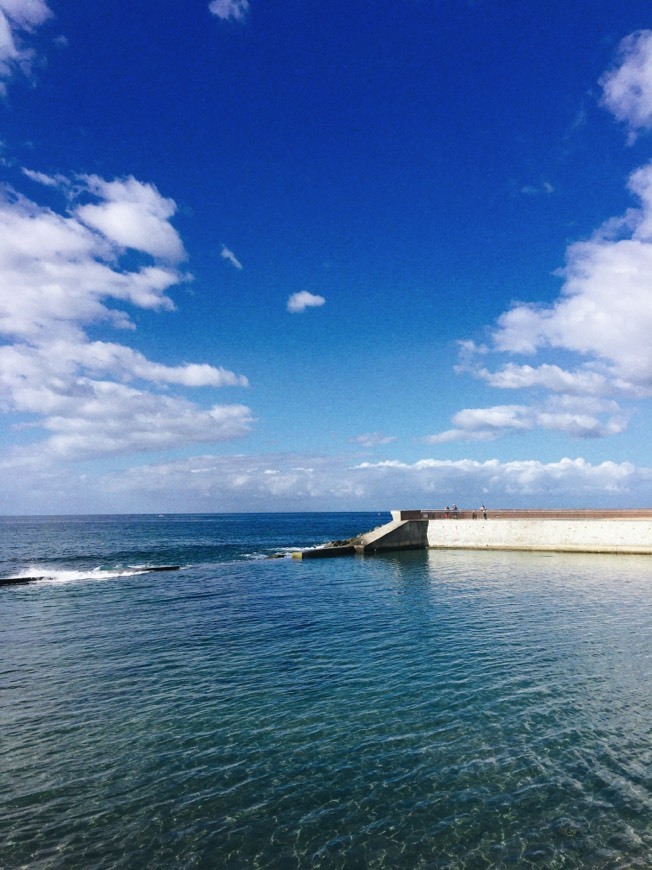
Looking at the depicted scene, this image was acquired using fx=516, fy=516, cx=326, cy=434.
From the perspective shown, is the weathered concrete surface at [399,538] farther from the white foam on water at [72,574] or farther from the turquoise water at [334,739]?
the turquoise water at [334,739]

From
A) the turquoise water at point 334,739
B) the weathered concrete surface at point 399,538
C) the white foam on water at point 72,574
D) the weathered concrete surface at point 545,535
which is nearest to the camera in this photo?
the turquoise water at point 334,739

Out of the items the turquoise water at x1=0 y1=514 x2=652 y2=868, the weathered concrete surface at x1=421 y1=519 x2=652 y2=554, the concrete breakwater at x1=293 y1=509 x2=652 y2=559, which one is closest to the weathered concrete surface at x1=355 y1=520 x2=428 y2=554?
the concrete breakwater at x1=293 y1=509 x2=652 y2=559

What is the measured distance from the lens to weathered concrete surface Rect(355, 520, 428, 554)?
177 ft

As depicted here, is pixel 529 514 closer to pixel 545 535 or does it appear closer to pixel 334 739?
pixel 545 535

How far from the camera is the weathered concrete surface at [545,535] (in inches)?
1727

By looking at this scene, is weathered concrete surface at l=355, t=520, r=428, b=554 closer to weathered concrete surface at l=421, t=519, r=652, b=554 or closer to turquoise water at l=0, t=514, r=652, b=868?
weathered concrete surface at l=421, t=519, r=652, b=554

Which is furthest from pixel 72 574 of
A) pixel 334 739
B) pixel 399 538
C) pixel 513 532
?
pixel 334 739

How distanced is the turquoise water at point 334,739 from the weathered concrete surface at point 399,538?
27.8m

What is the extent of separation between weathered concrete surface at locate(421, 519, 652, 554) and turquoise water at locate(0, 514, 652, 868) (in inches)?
796

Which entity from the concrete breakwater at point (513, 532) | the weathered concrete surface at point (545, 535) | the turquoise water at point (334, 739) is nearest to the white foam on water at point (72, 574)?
the concrete breakwater at point (513, 532)

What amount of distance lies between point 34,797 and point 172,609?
19.0m

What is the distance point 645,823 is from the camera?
886 cm

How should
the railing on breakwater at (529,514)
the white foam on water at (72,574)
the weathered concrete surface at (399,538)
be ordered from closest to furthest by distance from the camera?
the white foam on water at (72,574) → the railing on breakwater at (529,514) → the weathered concrete surface at (399,538)

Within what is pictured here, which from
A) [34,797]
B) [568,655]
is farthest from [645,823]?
[34,797]
